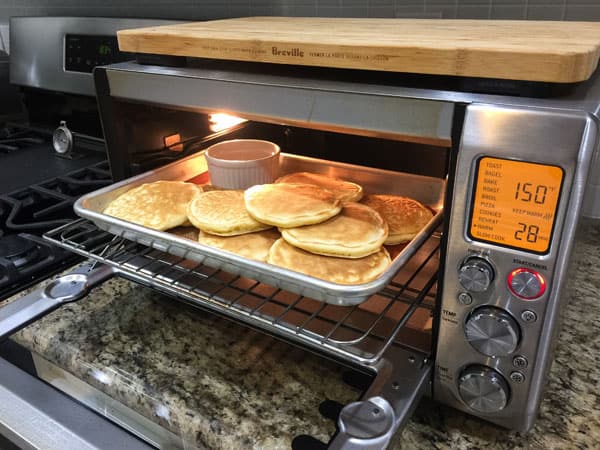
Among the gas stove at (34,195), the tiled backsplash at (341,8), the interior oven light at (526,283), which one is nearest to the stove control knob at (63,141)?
the gas stove at (34,195)

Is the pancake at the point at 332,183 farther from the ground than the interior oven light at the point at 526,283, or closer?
closer

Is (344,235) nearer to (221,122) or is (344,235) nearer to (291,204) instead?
(291,204)

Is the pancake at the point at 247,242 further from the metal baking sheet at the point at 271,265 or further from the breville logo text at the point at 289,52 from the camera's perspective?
the breville logo text at the point at 289,52

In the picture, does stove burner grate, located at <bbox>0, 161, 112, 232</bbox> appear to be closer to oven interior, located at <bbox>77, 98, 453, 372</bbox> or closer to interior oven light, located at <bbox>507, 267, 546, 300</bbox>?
oven interior, located at <bbox>77, 98, 453, 372</bbox>

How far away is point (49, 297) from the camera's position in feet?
2.41

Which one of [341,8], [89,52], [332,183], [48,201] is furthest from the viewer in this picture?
[89,52]

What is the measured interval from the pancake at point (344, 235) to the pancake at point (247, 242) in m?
0.04

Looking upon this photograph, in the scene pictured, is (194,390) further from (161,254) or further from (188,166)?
(188,166)

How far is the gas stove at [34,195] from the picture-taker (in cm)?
90

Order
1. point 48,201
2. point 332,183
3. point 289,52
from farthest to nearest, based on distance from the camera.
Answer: point 48,201, point 332,183, point 289,52

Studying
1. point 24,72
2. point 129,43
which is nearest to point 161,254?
point 129,43

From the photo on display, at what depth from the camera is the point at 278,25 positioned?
28.6 inches

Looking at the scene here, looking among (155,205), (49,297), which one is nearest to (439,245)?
(155,205)

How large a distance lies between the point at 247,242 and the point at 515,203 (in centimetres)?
34
